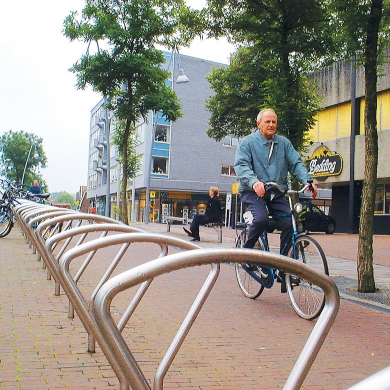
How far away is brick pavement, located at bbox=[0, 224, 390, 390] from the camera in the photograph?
360 centimetres

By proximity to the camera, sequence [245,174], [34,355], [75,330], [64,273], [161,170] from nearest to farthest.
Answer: [64,273] → [34,355] → [75,330] → [245,174] → [161,170]

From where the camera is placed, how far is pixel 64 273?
3490mm

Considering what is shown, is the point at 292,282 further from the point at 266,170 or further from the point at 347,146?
the point at 347,146

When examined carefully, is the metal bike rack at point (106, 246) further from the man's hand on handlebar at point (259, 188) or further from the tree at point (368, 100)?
the tree at point (368, 100)

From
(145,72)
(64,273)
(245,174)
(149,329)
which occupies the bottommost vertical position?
(149,329)

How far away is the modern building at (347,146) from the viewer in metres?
26.3

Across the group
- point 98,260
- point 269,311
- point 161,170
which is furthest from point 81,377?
point 161,170

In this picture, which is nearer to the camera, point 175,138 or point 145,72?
point 145,72

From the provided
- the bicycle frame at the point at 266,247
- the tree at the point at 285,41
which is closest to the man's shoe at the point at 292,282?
the bicycle frame at the point at 266,247

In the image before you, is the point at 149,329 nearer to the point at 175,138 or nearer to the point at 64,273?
the point at 64,273

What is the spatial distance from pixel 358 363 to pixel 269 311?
6.18 feet

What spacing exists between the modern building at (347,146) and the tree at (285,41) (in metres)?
13.8

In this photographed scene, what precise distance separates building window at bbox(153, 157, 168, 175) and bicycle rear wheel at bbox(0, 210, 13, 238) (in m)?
42.1

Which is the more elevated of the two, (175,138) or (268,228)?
(175,138)
